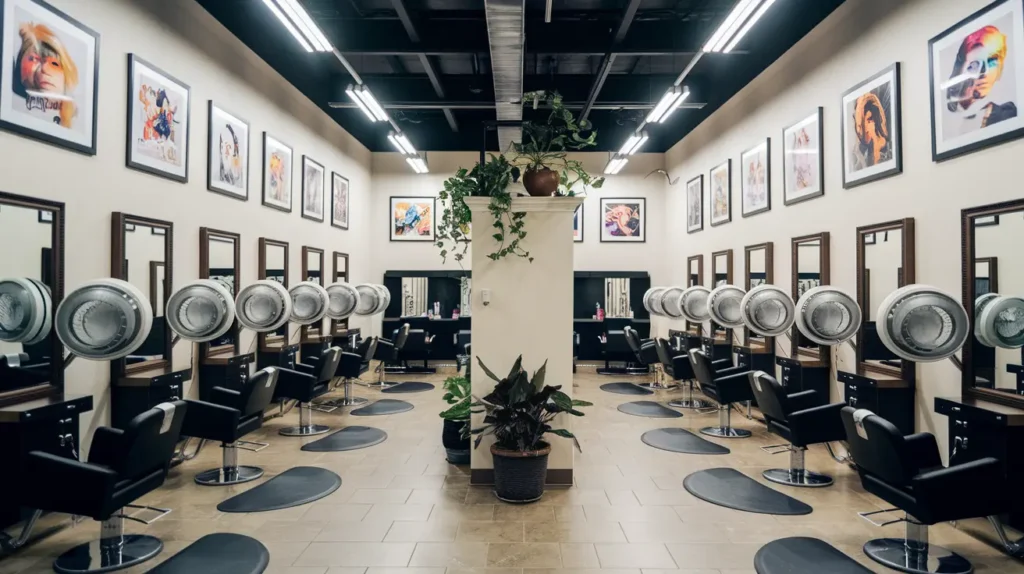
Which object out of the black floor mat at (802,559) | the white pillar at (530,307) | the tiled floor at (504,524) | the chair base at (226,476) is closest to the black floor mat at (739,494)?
the tiled floor at (504,524)

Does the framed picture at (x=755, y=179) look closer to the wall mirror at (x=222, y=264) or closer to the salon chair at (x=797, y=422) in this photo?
the salon chair at (x=797, y=422)

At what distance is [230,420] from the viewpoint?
13.7 ft

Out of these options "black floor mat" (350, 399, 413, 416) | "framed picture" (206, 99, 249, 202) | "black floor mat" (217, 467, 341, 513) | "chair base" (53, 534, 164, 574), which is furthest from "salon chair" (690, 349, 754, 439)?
"framed picture" (206, 99, 249, 202)

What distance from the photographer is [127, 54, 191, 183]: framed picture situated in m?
4.36

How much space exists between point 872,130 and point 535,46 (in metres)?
3.65

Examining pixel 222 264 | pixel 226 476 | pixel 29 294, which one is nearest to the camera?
pixel 29 294

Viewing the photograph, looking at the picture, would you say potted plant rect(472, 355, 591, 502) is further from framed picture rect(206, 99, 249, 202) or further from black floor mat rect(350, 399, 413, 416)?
framed picture rect(206, 99, 249, 202)

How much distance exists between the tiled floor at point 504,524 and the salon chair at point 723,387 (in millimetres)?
700

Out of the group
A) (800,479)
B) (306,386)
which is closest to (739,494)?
(800,479)

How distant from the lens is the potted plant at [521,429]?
152 inches

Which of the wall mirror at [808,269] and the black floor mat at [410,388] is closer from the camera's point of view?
the wall mirror at [808,269]

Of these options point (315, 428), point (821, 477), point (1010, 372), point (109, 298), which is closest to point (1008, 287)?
point (1010, 372)

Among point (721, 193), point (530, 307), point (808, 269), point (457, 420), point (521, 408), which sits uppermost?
point (721, 193)

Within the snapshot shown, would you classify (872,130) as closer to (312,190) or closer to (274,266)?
(274,266)
